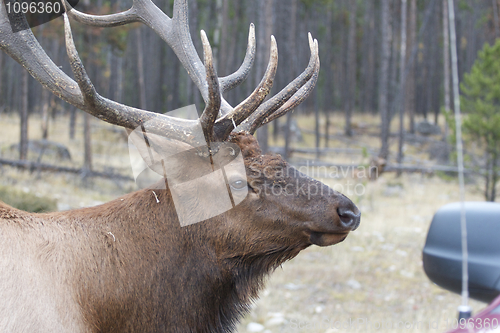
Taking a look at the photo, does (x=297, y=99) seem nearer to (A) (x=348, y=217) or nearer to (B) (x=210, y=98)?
(B) (x=210, y=98)

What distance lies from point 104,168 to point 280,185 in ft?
39.8

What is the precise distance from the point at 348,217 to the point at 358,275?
4760mm

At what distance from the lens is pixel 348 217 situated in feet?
7.84

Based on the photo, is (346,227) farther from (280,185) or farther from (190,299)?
(190,299)

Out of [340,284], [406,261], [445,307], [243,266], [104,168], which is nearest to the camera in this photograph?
[243,266]

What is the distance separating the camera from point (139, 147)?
8.18ft

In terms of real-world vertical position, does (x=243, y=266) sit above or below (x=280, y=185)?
below

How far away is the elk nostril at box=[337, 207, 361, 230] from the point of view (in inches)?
93.1

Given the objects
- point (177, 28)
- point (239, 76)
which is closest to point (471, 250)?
point (239, 76)

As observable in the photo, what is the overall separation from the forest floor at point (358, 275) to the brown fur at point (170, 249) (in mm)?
287

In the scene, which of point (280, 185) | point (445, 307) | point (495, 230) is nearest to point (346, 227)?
point (280, 185)

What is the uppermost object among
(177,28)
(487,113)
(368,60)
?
(368,60)

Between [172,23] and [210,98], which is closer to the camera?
[210,98]

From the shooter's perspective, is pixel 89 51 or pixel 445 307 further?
pixel 89 51
